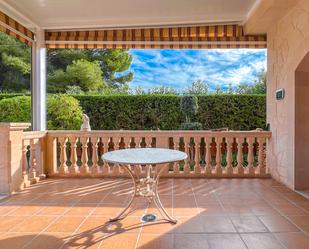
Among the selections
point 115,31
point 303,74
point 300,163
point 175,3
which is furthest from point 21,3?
point 300,163

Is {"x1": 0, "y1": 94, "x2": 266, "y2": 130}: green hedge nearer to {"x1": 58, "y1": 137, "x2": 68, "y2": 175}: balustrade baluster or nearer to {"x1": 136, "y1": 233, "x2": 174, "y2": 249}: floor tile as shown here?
{"x1": 58, "y1": 137, "x2": 68, "y2": 175}: balustrade baluster

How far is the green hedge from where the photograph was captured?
7.29 m

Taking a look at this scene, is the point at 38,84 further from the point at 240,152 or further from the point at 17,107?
the point at 240,152

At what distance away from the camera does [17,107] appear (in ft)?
22.1

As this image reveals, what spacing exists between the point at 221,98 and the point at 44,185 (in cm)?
485

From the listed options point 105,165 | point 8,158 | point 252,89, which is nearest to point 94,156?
point 105,165

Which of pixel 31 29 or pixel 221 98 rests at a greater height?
pixel 31 29

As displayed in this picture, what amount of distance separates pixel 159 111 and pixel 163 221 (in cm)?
477

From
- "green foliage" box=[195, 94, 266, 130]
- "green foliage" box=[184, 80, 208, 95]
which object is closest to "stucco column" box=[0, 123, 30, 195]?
"green foliage" box=[195, 94, 266, 130]

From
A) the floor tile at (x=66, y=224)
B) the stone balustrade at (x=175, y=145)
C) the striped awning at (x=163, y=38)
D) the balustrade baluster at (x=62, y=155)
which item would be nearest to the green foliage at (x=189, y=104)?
the striped awning at (x=163, y=38)

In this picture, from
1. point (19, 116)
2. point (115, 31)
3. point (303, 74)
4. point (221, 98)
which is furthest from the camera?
point (221, 98)

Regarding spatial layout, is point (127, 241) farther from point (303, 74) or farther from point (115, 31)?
point (115, 31)

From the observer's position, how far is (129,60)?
447 inches

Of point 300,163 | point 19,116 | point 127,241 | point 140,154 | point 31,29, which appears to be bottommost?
point 127,241
